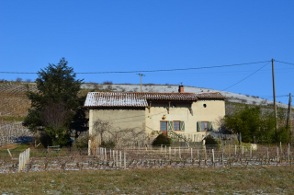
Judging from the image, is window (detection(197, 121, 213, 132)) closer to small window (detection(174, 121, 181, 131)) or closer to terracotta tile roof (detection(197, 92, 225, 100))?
small window (detection(174, 121, 181, 131))

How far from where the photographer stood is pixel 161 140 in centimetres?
3947

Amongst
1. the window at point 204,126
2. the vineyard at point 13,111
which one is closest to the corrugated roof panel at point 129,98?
the window at point 204,126

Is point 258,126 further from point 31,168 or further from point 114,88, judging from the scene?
point 114,88

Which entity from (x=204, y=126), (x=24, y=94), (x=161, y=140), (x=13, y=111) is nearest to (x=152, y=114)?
(x=161, y=140)

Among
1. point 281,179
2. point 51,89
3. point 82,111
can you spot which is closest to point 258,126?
point 82,111

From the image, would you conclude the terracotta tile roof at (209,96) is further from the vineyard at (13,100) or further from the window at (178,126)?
the vineyard at (13,100)

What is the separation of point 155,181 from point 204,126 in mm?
27279

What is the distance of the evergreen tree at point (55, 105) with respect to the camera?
39.8m

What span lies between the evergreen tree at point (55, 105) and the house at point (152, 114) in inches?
84.7

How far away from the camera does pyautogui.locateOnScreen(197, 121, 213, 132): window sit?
4472 centimetres

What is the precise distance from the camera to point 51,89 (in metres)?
44.7

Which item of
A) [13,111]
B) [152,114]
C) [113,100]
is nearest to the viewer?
[113,100]

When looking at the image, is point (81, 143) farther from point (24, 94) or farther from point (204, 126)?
point (24, 94)

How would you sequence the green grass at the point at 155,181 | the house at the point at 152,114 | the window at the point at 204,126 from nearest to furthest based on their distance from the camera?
the green grass at the point at 155,181, the house at the point at 152,114, the window at the point at 204,126
